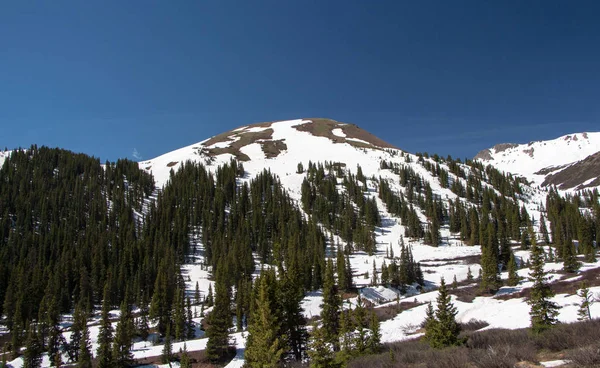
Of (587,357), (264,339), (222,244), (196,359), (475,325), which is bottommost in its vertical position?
(196,359)

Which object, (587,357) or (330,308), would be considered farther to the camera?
(330,308)

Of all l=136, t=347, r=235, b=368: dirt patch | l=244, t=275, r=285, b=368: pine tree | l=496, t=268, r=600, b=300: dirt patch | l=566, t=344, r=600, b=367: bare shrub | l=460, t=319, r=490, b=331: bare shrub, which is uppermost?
l=566, t=344, r=600, b=367: bare shrub

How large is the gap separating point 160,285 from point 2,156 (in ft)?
591

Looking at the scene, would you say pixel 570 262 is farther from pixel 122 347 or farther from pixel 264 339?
pixel 122 347

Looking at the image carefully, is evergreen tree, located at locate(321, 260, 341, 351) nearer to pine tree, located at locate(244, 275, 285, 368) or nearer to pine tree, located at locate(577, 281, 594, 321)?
pine tree, located at locate(244, 275, 285, 368)

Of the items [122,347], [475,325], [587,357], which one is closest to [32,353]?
[122,347]

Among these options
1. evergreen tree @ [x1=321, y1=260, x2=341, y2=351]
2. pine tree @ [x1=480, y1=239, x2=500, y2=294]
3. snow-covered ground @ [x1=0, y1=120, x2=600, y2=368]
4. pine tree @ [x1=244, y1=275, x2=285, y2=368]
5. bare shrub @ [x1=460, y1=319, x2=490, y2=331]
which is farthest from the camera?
pine tree @ [x1=480, y1=239, x2=500, y2=294]

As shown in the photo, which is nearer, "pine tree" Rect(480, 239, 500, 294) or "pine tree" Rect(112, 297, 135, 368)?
"pine tree" Rect(112, 297, 135, 368)

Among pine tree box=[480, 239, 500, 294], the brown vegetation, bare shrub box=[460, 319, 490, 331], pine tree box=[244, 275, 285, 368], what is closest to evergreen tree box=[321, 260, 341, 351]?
pine tree box=[244, 275, 285, 368]

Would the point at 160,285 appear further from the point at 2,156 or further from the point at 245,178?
the point at 2,156

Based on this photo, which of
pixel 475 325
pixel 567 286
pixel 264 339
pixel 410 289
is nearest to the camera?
pixel 264 339

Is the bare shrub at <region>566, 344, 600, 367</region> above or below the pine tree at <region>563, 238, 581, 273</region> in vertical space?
above

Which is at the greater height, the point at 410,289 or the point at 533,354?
the point at 533,354

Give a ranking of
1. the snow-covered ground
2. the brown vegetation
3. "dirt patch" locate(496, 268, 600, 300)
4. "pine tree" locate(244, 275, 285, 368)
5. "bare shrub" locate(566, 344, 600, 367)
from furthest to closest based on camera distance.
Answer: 1. "dirt patch" locate(496, 268, 600, 300)
2. the snow-covered ground
3. "pine tree" locate(244, 275, 285, 368)
4. the brown vegetation
5. "bare shrub" locate(566, 344, 600, 367)
